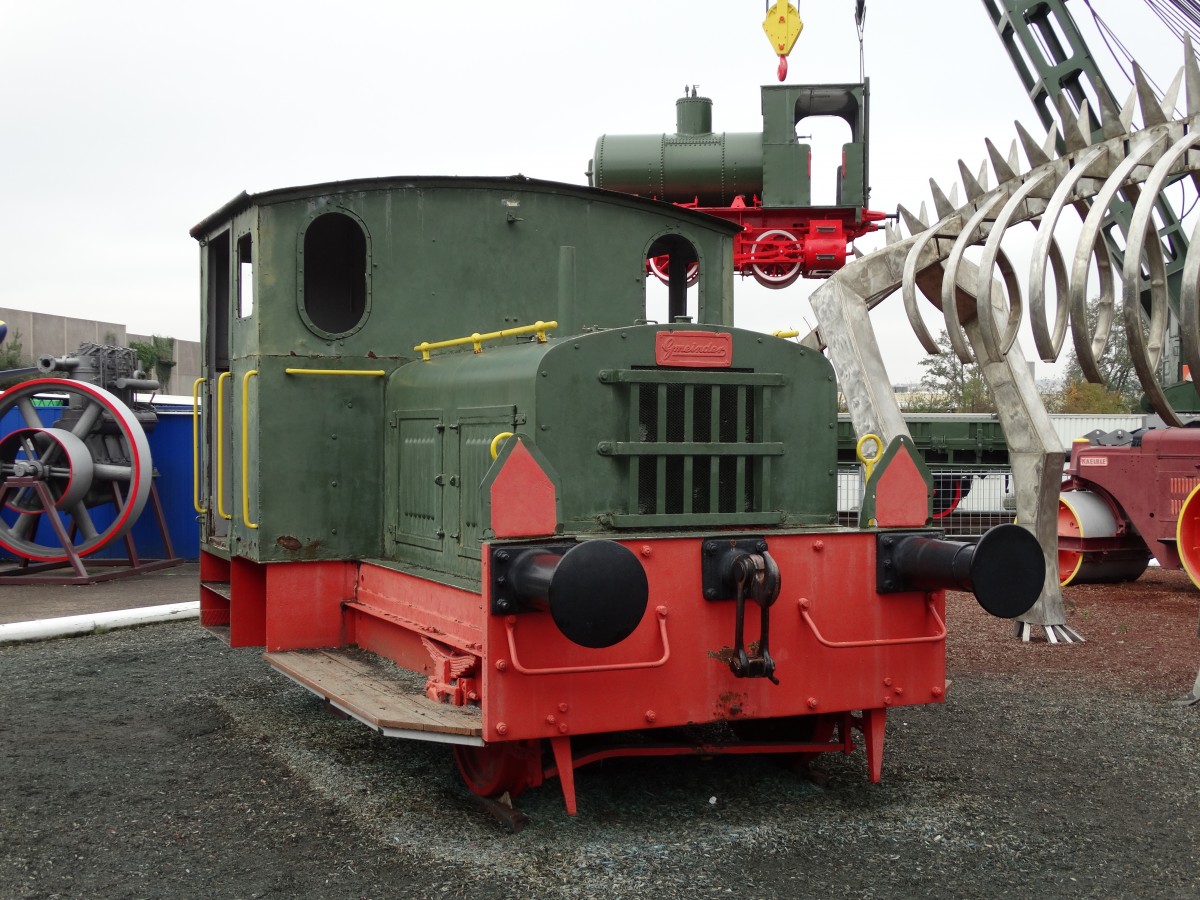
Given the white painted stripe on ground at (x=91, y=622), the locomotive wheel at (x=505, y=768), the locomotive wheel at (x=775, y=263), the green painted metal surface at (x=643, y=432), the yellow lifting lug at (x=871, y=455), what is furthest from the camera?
the locomotive wheel at (x=775, y=263)

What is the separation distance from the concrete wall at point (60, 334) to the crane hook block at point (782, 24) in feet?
77.9

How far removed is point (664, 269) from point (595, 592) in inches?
127

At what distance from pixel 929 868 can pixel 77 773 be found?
12.1 ft

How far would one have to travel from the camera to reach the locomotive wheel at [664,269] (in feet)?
19.9

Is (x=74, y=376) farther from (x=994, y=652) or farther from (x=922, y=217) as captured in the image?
(x=994, y=652)

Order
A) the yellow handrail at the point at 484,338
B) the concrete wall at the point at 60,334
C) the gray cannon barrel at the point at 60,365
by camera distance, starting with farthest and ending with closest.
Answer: the concrete wall at the point at 60,334 < the gray cannon barrel at the point at 60,365 < the yellow handrail at the point at 484,338

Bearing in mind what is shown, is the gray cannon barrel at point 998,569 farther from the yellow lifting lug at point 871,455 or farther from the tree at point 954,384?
the tree at point 954,384

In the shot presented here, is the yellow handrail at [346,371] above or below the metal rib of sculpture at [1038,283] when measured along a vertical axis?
below

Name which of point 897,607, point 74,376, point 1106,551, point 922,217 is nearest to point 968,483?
point 1106,551

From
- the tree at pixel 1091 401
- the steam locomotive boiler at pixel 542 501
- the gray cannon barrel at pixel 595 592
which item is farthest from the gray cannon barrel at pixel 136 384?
the tree at pixel 1091 401

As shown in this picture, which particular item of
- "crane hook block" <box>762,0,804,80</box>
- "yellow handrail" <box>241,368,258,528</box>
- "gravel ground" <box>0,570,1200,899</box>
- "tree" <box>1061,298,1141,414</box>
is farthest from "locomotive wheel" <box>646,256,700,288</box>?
"tree" <box>1061,298,1141,414</box>

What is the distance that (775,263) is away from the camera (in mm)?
19125

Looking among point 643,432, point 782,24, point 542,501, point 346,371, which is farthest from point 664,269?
point 782,24

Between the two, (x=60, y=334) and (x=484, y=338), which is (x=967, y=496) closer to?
(x=484, y=338)
